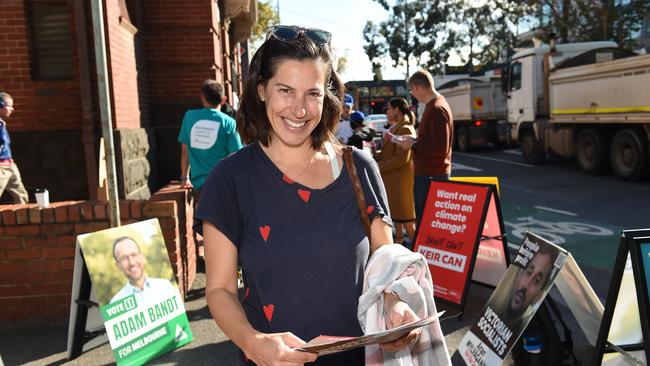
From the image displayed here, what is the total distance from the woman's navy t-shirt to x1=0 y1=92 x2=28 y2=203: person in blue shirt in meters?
5.41

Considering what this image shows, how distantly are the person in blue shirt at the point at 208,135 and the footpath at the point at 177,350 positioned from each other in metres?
1.48

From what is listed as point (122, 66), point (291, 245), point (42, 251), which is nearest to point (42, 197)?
point (42, 251)

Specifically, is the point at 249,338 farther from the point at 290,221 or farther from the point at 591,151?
the point at 591,151

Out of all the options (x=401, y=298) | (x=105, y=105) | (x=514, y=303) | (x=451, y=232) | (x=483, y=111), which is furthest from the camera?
(x=483, y=111)

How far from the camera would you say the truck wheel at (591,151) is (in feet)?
42.9

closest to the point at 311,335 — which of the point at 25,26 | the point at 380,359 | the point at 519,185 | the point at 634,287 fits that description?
the point at 380,359

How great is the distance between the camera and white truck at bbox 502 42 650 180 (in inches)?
465

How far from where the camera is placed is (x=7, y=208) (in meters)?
4.62

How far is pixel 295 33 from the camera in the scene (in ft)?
6.16

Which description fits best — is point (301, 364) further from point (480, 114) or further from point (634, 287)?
point (480, 114)

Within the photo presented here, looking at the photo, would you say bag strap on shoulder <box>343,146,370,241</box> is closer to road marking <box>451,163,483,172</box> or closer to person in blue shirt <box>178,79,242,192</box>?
person in blue shirt <box>178,79,242,192</box>

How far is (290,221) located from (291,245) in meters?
0.08

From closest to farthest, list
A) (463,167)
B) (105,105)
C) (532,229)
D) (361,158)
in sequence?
(361,158)
(105,105)
(532,229)
(463,167)

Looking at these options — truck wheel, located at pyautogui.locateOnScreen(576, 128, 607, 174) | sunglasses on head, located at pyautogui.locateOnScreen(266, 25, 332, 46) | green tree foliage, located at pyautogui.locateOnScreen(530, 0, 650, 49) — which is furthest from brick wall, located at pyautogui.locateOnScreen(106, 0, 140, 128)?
green tree foliage, located at pyautogui.locateOnScreen(530, 0, 650, 49)
